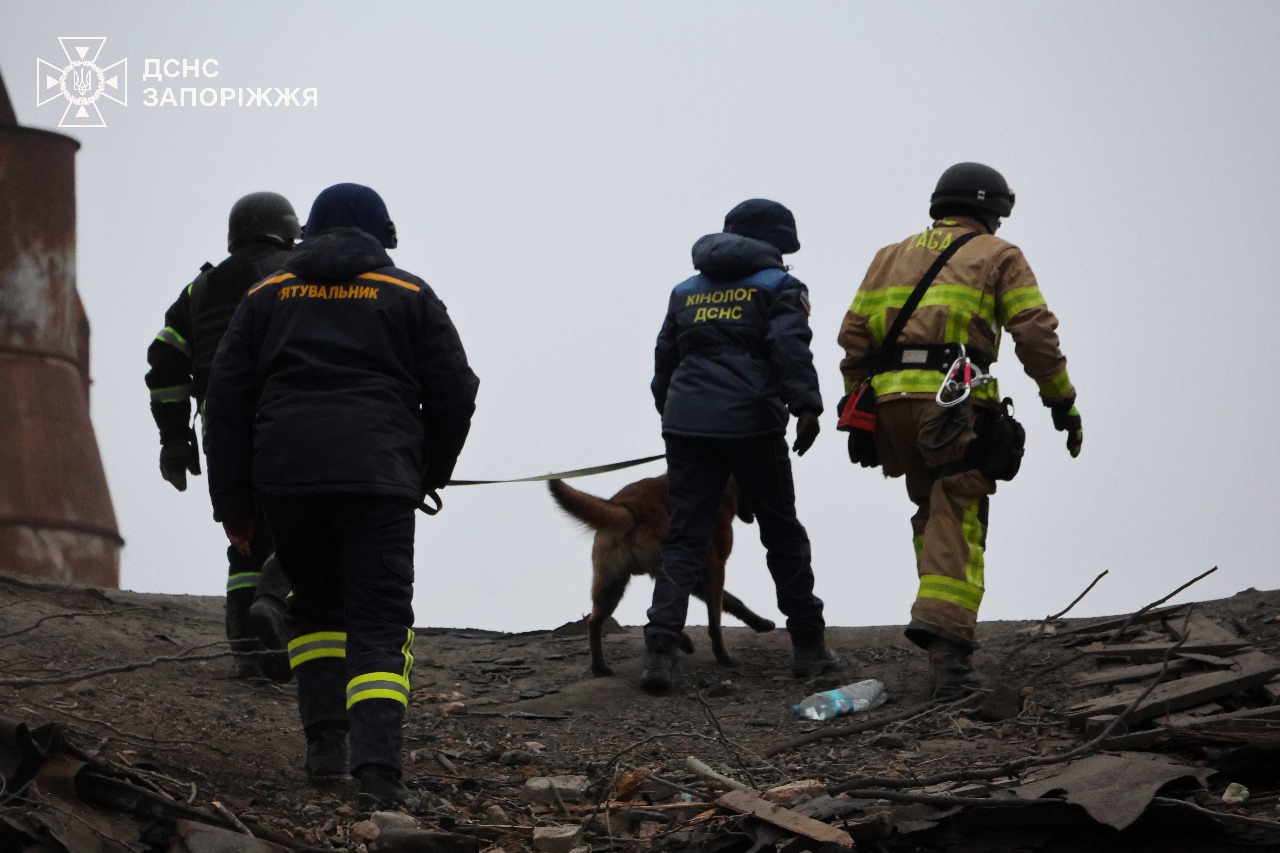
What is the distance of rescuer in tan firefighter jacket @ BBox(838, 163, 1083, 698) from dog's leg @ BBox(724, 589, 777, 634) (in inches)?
71.2

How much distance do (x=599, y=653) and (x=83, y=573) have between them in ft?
13.8

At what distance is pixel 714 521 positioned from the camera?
272 inches

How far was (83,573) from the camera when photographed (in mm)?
9664

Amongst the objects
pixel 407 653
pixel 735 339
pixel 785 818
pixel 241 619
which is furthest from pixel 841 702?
pixel 241 619

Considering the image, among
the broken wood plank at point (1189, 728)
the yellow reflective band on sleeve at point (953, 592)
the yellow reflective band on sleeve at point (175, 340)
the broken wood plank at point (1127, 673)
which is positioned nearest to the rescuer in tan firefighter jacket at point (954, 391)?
the yellow reflective band on sleeve at point (953, 592)

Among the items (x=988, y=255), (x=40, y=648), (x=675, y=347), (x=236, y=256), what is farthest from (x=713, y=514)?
(x=40, y=648)

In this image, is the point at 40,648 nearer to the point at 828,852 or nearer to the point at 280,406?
the point at 280,406

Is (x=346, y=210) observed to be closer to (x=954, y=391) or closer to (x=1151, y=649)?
(x=954, y=391)

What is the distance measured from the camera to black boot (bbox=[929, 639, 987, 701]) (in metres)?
5.93

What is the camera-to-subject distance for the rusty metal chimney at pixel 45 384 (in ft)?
31.4

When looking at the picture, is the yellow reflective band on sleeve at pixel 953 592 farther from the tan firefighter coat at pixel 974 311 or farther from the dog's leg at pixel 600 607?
the dog's leg at pixel 600 607

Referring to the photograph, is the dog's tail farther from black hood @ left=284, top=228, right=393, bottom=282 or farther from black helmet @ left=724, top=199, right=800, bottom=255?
black hood @ left=284, top=228, right=393, bottom=282

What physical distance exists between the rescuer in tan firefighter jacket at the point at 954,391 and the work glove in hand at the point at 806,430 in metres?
0.18

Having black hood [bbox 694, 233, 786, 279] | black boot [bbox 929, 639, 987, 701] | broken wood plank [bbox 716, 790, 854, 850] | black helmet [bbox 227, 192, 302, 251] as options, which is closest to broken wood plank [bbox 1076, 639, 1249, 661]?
black boot [bbox 929, 639, 987, 701]
